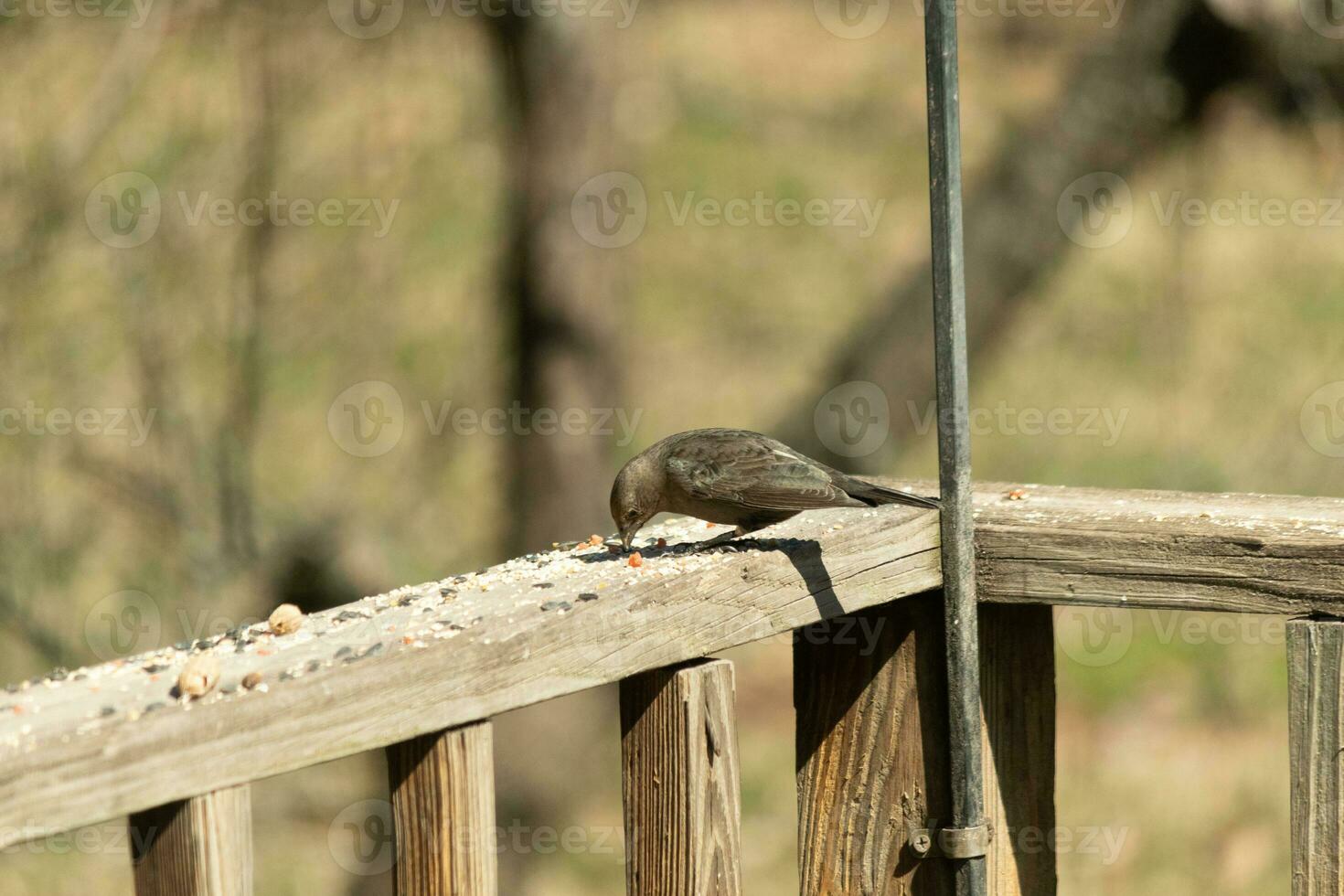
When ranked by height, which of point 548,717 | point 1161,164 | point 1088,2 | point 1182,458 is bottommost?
point 548,717

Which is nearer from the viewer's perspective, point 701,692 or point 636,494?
point 701,692

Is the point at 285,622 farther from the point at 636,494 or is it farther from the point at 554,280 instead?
the point at 554,280

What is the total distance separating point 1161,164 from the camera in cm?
814

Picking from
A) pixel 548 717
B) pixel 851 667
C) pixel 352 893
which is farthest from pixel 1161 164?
pixel 851 667

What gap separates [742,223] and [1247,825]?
6368 mm

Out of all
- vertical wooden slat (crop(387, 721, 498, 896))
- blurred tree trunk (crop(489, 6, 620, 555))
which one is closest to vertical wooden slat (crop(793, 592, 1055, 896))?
vertical wooden slat (crop(387, 721, 498, 896))

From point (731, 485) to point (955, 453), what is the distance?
93 cm

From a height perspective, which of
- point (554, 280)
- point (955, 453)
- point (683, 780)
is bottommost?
point (683, 780)

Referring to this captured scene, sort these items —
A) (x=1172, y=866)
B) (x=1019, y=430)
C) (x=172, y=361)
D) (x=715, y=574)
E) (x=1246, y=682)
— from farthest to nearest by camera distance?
(x=1019, y=430), (x=1246, y=682), (x=1172, y=866), (x=172, y=361), (x=715, y=574)

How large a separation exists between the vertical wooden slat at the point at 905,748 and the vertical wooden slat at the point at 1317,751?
1.44 feet

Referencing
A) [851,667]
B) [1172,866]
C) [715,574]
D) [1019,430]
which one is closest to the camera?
[715,574]

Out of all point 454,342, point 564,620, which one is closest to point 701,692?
point 564,620

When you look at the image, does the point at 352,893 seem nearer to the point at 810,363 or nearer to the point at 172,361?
the point at 172,361

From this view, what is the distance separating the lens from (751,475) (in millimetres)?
2988
